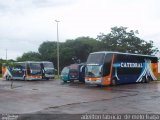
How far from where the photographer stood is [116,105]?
17.0m

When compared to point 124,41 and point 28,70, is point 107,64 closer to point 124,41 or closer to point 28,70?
point 28,70

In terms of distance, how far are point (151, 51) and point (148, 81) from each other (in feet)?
104

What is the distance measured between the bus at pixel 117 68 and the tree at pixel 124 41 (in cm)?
2792

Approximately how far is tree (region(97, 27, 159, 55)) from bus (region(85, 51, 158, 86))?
27.9m

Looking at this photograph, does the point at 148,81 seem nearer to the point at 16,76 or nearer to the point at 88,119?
the point at 16,76

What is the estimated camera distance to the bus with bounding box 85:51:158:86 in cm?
3059

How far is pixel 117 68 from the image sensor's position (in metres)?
32.0

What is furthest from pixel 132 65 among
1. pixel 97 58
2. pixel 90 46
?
pixel 90 46

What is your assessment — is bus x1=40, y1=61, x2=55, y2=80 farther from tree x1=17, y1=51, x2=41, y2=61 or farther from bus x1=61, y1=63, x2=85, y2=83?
tree x1=17, y1=51, x2=41, y2=61

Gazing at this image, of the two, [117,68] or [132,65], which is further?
[132,65]

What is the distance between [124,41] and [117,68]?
113 ft

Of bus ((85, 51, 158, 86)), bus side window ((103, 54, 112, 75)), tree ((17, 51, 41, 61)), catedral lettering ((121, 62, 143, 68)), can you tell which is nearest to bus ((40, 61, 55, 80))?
bus ((85, 51, 158, 86))

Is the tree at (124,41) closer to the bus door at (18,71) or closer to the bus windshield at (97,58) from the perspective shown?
the bus door at (18,71)

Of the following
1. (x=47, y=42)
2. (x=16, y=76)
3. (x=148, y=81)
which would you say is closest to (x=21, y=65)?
(x=16, y=76)
